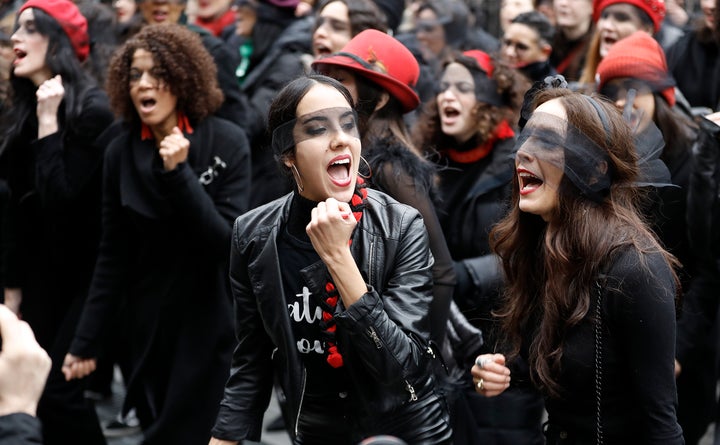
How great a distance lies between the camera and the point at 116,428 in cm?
705

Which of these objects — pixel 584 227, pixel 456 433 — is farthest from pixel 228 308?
pixel 584 227

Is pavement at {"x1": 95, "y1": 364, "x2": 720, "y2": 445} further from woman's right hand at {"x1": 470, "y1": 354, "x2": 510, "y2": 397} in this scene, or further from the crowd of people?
woman's right hand at {"x1": 470, "y1": 354, "x2": 510, "y2": 397}

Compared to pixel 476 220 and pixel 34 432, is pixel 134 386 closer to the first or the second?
pixel 476 220

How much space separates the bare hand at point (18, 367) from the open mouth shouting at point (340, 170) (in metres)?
1.22

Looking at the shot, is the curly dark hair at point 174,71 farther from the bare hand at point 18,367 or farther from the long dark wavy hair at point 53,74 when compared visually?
the bare hand at point 18,367

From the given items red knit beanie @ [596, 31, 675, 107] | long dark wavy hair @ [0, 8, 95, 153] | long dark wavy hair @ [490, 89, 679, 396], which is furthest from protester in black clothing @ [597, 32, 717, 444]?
long dark wavy hair @ [0, 8, 95, 153]

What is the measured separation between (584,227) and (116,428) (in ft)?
15.0

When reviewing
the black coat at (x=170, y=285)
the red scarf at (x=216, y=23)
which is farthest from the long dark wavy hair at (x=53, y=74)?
the red scarf at (x=216, y=23)

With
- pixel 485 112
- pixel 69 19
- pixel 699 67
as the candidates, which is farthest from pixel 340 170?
pixel 699 67

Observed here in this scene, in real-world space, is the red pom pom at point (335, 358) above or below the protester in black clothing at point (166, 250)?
above

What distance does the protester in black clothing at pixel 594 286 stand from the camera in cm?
318

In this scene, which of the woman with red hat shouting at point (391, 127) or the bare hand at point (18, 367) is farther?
the woman with red hat shouting at point (391, 127)

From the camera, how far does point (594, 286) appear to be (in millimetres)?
3279

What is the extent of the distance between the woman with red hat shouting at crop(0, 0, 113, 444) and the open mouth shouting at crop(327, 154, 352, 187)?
2.69 m
